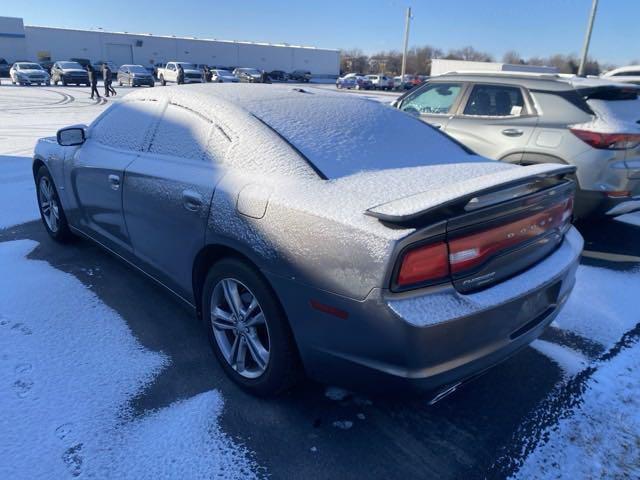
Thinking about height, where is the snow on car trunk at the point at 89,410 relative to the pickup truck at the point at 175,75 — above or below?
below

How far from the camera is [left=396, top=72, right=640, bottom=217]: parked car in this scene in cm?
447

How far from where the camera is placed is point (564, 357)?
2920mm

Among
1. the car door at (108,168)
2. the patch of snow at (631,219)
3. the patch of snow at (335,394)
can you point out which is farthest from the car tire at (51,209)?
the patch of snow at (631,219)

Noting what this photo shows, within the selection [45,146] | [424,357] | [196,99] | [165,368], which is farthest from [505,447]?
[45,146]

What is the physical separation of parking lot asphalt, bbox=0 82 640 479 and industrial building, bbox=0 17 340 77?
6544 cm

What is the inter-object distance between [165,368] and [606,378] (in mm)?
2528

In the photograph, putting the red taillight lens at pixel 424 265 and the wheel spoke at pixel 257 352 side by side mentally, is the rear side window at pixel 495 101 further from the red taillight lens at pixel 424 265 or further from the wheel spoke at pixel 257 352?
the wheel spoke at pixel 257 352

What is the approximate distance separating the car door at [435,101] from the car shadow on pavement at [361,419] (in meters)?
3.56

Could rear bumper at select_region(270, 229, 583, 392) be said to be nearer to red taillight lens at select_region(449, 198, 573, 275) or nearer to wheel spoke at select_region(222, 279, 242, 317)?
red taillight lens at select_region(449, 198, 573, 275)

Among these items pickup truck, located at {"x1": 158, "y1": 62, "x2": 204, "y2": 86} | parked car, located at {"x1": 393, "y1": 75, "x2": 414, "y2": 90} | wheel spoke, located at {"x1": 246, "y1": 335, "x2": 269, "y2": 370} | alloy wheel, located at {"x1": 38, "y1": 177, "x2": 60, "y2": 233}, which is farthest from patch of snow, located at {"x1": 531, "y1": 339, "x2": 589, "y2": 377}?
parked car, located at {"x1": 393, "y1": 75, "x2": 414, "y2": 90}

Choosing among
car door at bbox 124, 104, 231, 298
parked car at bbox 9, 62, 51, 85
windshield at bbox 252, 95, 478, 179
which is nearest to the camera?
windshield at bbox 252, 95, 478, 179

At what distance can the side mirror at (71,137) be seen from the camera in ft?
12.1

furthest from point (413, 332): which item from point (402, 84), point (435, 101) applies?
point (402, 84)

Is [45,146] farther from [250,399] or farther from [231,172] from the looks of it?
[250,399]
